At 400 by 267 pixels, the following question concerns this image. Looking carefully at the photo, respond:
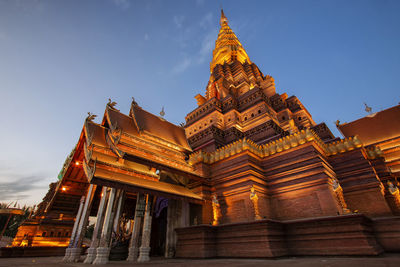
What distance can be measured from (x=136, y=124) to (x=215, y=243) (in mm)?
9608

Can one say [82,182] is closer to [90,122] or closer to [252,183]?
[90,122]

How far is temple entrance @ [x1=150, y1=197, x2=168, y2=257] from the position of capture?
50.7 feet

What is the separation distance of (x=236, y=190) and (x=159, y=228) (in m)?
8.11

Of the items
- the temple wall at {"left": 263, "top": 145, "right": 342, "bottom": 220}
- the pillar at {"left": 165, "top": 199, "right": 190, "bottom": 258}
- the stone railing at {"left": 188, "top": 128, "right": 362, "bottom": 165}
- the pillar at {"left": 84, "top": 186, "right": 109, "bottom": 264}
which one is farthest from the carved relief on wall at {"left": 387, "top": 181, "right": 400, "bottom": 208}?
the pillar at {"left": 84, "top": 186, "right": 109, "bottom": 264}

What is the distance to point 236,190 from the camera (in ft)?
40.2

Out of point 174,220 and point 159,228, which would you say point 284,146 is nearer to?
point 174,220

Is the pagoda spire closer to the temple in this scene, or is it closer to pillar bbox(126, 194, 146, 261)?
the temple

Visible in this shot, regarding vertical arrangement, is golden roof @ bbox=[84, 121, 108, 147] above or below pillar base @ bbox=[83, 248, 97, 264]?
above

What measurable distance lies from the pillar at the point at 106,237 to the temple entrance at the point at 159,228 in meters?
5.30

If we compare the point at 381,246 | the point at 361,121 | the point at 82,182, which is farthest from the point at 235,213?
the point at 361,121

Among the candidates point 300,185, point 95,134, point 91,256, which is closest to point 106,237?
point 91,256

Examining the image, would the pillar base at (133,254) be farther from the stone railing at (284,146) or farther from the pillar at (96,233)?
the stone railing at (284,146)

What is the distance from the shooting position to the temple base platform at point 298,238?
26.6 ft

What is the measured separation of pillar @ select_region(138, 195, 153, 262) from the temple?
0.15ft
